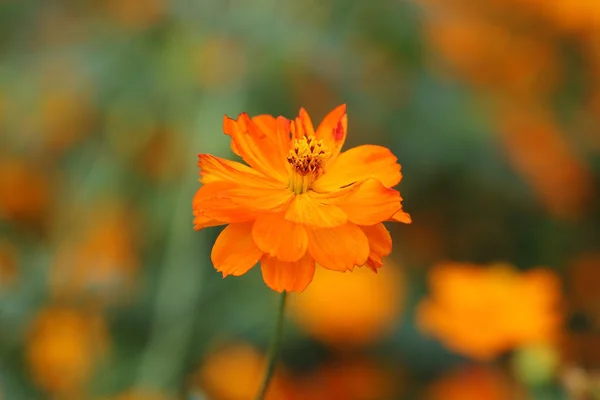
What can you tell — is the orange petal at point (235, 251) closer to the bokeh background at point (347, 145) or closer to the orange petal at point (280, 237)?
the orange petal at point (280, 237)

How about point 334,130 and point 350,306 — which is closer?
point 334,130

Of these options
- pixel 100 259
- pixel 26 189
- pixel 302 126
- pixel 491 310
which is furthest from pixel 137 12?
pixel 302 126

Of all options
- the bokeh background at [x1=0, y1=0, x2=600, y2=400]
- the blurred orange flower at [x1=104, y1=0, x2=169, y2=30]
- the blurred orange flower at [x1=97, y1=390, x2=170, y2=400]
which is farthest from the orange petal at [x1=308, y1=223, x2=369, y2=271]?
the blurred orange flower at [x1=104, y1=0, x2=169, y2=30]

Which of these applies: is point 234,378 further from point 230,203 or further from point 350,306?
point 230,203

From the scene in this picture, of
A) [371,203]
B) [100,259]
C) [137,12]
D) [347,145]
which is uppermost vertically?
[137,12]

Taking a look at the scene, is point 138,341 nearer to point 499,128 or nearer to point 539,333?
point 539,333

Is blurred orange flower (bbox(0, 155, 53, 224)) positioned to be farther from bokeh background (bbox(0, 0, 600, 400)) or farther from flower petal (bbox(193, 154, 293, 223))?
flower petal (bbox(193, 154, 293, 223))

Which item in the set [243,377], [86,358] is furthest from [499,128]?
[86,358]
